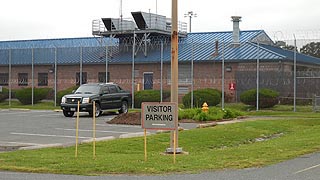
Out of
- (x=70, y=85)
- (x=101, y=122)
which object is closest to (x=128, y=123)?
(x=101, y=122)

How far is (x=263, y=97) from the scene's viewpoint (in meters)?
38.1

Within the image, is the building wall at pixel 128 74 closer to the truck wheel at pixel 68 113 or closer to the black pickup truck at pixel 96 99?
the black pickup truck at pixel 96 99

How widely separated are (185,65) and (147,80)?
139 inches

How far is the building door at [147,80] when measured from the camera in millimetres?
47156

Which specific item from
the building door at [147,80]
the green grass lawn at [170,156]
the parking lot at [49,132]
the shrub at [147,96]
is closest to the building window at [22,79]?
the building door at [147,80]

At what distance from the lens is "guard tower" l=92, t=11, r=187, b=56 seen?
51.9m

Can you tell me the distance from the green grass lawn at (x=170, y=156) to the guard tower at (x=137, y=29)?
2806 centimetres

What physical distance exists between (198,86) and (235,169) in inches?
1224

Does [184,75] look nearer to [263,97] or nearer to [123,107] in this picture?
[263,97]

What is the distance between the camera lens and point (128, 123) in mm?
27969

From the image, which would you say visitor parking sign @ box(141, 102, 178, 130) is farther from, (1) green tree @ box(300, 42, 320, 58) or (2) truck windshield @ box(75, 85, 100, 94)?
(1) green tree @ box(300, 42, 320, 58)

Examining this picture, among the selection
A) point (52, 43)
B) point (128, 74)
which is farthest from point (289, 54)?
point (52, 43)

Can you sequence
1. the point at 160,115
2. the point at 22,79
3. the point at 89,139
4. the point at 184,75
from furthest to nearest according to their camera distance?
the point at 22,79
the point at 184,75
the point at 89,139
the point at 160,115

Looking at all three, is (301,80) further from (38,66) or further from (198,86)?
(38,66)
